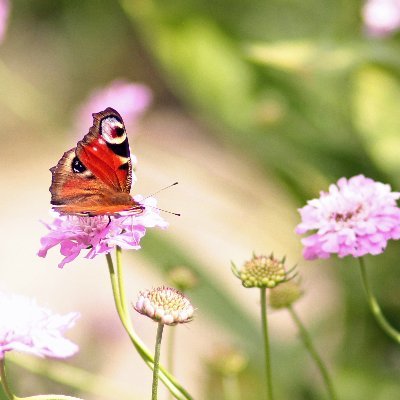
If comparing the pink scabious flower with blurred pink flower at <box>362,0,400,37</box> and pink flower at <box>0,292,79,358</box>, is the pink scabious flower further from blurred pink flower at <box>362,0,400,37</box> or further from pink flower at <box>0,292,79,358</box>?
blurred pink flower at <box>362,0,400,37</box>

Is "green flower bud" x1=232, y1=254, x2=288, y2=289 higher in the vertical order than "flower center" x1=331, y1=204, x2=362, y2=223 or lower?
lower

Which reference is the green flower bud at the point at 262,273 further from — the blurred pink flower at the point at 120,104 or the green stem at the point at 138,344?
the blurred pink flower at the point at 120,104

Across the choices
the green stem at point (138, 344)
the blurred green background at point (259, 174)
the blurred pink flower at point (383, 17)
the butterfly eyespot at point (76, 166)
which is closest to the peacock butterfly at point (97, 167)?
the butterfly eyespot at point (76, 166)

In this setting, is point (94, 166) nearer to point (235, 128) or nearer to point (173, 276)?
point (173, 276)

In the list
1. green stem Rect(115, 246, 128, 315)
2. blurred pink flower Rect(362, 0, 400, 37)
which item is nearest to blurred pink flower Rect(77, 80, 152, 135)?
blurred pink flower Rect(362, 0, 400, 37)

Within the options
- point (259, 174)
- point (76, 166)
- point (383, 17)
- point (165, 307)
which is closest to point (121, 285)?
point (165, 307)

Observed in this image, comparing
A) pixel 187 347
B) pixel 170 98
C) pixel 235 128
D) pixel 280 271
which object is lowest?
pixel 280 271

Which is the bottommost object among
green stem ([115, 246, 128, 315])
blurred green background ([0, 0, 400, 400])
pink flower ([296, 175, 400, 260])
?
green stem ([115, 246, 128, 315])

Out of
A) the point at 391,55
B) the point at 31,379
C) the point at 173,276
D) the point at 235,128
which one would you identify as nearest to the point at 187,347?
the point at 235,128
